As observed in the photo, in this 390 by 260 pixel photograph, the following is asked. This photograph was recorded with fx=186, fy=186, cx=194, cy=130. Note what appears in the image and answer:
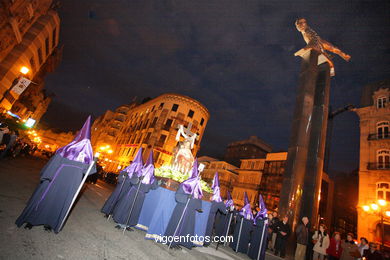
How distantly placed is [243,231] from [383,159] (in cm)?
2166

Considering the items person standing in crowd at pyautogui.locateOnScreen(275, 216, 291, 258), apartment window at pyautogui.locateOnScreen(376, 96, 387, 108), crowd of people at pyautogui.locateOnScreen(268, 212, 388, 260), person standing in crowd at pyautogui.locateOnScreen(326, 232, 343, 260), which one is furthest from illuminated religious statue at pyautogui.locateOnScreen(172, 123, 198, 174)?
apartment window at pyautogui.locateOnScreen(376, 96, 387, 108)

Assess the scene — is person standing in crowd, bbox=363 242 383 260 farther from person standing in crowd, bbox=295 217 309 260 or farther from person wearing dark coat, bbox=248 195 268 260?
person wearing dark coat, bbox=248 195 268 260

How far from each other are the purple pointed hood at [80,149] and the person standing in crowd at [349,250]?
1143 centimetres

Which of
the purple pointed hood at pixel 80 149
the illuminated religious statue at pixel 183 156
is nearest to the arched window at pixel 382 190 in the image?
the illuminated religious statue at pixel 183 156

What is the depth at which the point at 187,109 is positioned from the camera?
4253 centimetres

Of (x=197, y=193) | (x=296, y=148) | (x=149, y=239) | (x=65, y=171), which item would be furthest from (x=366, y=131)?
(x=65, y=171)

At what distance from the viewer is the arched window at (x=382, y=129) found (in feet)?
70.6

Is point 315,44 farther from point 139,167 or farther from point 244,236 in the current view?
point 139,167

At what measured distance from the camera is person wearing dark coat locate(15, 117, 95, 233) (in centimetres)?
446

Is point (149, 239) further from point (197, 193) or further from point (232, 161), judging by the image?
point (232, 161)

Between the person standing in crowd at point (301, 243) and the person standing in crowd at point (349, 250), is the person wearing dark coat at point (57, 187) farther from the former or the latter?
the person standing in crowd at point (349, 250)

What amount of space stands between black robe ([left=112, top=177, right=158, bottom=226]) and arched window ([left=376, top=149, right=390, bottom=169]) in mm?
25777

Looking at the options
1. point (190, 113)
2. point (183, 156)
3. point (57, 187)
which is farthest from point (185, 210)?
point (190, 113)

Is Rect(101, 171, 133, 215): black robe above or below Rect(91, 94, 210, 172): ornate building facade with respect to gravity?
below
